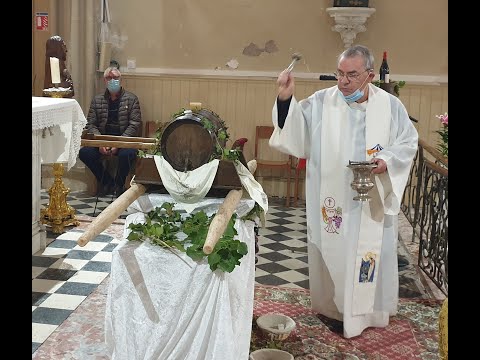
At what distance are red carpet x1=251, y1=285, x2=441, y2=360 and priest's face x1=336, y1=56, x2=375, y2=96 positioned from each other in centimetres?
174

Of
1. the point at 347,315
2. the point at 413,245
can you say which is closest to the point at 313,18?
the point at 413,245

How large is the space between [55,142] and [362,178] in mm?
3440

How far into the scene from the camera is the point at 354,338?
4578 mm

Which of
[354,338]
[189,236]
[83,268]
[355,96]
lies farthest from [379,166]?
[83,268]

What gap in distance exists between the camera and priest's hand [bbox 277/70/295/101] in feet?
14.1

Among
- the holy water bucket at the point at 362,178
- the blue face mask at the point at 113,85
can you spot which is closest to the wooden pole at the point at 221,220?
the holy water bucket at the point at 362,178

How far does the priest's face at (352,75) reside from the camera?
4.48 metres

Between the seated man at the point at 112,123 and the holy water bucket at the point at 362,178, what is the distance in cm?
506

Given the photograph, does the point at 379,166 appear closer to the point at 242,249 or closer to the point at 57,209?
→ the point at 242,249

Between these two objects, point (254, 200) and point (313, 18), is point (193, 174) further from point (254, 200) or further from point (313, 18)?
point (313, 18)

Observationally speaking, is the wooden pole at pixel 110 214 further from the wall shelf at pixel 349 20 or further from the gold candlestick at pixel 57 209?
the wall shelf at pixel 349 20

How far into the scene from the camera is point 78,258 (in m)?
6.24

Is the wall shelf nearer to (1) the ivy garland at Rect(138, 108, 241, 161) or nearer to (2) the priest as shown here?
(2) the priest

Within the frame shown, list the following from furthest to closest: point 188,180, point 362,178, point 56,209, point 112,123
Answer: point 112,123 → point 56,209 → point 362,178 → point 188,180
